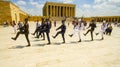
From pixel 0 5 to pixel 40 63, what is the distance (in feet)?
102

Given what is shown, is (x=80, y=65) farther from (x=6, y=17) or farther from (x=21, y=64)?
(x=6, y=17)

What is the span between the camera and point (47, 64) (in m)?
5.77

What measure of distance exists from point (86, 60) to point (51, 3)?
268 feet

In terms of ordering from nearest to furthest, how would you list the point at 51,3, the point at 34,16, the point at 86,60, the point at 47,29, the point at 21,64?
1. the point at 21,64
2. the point at 86,60
3. the point at 47,29
4. the point at 34,16
5. the point at 51,3

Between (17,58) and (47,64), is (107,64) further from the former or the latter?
(17,58)

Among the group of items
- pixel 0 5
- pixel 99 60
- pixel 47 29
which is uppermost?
pixel 0 5

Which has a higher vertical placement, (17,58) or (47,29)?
(47,29)

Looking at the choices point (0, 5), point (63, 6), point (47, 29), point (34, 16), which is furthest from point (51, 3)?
point (47, 29)

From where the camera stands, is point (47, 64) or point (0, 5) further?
point (0, 5)

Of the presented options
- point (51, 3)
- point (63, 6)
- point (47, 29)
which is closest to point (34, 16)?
point (51, 3)

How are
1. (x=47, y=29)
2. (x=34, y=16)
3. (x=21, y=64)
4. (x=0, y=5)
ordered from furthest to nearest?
(x=34, y=16)
(x=0, y=5)
(x=47, y=29)
(x=21, y=64)

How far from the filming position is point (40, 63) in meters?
5.88

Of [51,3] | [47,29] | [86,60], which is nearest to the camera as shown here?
[86,60]

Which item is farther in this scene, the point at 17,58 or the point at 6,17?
the point at 6,17
